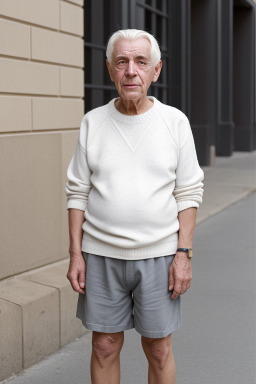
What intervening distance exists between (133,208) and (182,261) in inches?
12.3

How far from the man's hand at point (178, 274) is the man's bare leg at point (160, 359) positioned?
237mm

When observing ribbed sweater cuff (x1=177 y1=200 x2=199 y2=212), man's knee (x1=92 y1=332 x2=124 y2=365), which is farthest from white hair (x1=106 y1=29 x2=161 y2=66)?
man's knee (x1=92 y1=332 x2=124 y2=365)

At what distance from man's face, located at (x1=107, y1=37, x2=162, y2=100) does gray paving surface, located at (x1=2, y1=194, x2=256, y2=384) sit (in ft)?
6.33

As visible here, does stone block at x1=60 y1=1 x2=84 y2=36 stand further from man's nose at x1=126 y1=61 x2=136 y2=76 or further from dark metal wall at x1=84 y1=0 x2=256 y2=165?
dark metal wall at x1=84 y1=0 x2=256 y2=165

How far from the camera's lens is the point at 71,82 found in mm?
5523

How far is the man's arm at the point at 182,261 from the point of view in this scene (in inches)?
109

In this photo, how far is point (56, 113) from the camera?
5.32 meters

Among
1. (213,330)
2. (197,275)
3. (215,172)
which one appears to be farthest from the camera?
(215,172)

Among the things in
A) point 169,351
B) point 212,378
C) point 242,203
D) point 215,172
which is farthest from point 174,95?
point 169,351

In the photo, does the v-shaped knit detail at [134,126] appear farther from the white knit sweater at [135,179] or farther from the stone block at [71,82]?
the stone block at [71,82]

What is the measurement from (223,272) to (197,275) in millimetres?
297

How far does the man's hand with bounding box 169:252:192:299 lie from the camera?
9.06 ft

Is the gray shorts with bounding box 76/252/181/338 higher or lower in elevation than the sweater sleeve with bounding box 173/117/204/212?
lower

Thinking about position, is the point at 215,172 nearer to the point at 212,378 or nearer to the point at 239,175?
the point at 239,175
